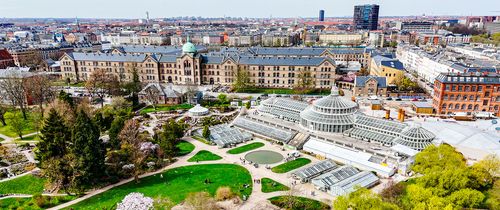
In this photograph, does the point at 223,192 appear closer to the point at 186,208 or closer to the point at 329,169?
the point at 186,208

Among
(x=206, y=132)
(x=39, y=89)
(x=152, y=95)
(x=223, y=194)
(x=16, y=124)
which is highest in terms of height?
(x=39, y=89)

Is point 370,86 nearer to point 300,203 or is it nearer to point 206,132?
point 206,132

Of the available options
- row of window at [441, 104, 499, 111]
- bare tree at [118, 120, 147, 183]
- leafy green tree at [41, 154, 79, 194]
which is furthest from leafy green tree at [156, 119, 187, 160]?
row of window at [441, 104, 499, 111]

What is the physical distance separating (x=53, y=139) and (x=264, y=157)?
38.7 m

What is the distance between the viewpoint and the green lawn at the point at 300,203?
48000 mm

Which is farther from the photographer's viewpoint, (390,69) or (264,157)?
(390,69)

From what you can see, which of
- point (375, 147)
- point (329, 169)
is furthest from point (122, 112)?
point (375, 147)

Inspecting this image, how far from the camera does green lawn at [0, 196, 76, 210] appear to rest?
49.1m

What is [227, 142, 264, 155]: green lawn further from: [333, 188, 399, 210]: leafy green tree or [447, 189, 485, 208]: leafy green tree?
[447, 189, 485, 208]: leafy green tree

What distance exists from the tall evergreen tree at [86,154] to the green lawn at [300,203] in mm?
29513

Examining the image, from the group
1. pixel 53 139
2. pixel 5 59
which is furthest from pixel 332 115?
pixel 5 59

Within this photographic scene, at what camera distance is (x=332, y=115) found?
236 ft

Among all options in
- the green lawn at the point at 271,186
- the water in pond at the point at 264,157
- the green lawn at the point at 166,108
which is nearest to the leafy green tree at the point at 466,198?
the green lawn at the point at 271,186

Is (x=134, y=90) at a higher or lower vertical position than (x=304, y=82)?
lower
